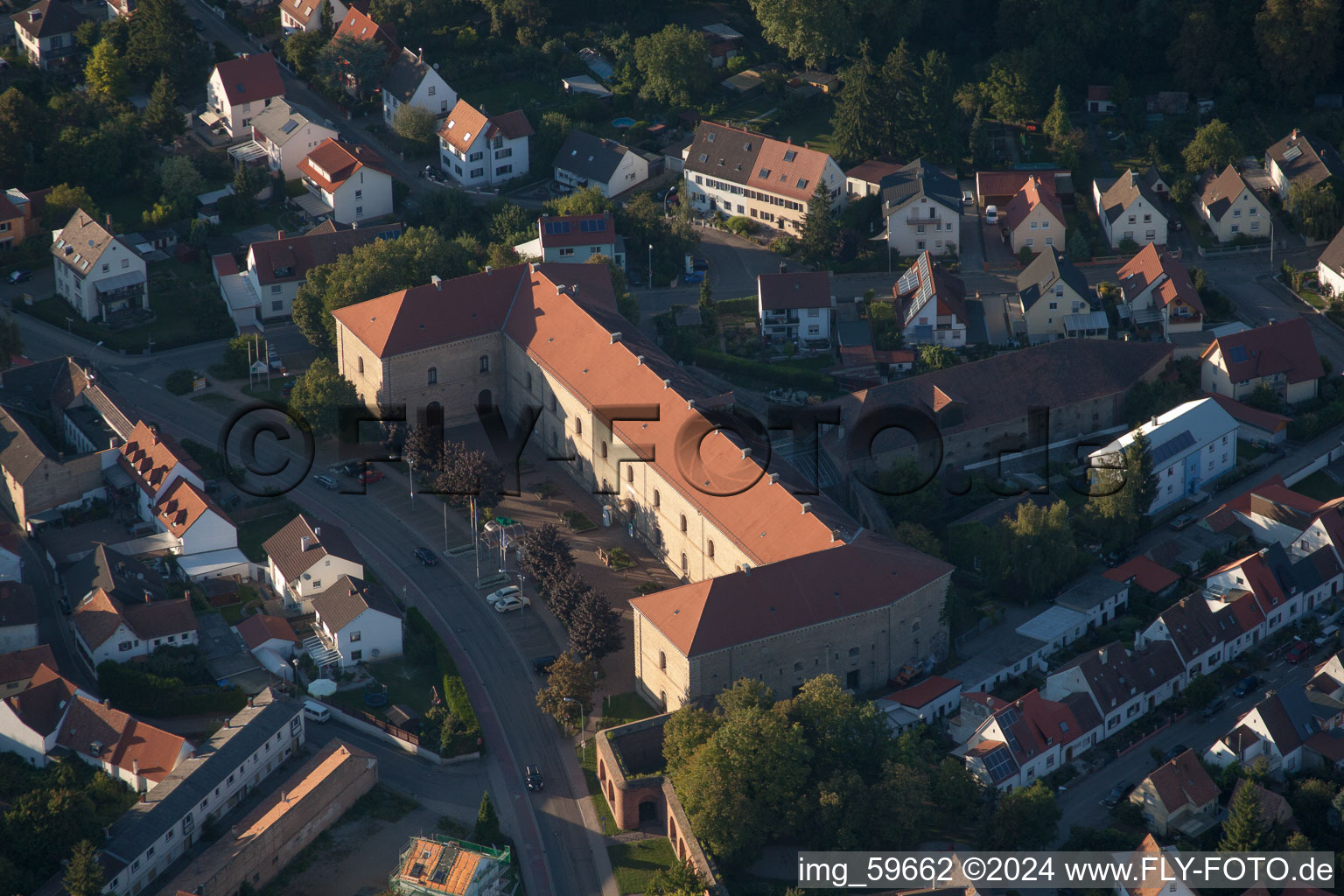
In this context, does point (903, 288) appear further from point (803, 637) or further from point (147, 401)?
point (147, 401)

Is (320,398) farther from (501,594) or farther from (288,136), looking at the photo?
(288,136)

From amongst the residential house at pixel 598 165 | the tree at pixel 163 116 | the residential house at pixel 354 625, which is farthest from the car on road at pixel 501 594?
the tree at pixel 163 116

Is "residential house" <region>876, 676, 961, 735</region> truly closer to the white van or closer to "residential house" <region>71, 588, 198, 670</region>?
the white van

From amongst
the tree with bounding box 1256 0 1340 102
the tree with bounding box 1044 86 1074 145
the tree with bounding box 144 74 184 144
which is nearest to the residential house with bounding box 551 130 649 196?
the tree with bounding box 144 74 184 144

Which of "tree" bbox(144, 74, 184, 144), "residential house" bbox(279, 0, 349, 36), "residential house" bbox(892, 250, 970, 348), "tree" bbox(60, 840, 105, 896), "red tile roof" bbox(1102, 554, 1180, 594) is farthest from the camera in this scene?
"residential house" bbox(279, 0, 349, 36)

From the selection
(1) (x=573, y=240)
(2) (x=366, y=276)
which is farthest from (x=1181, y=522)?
(2) (x=366, y=276)

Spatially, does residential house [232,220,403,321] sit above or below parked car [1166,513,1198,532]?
above

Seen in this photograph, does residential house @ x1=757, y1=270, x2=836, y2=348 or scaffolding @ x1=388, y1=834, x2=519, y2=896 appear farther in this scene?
residential house @ x1=757, y1=270, x2=836, y2=348
